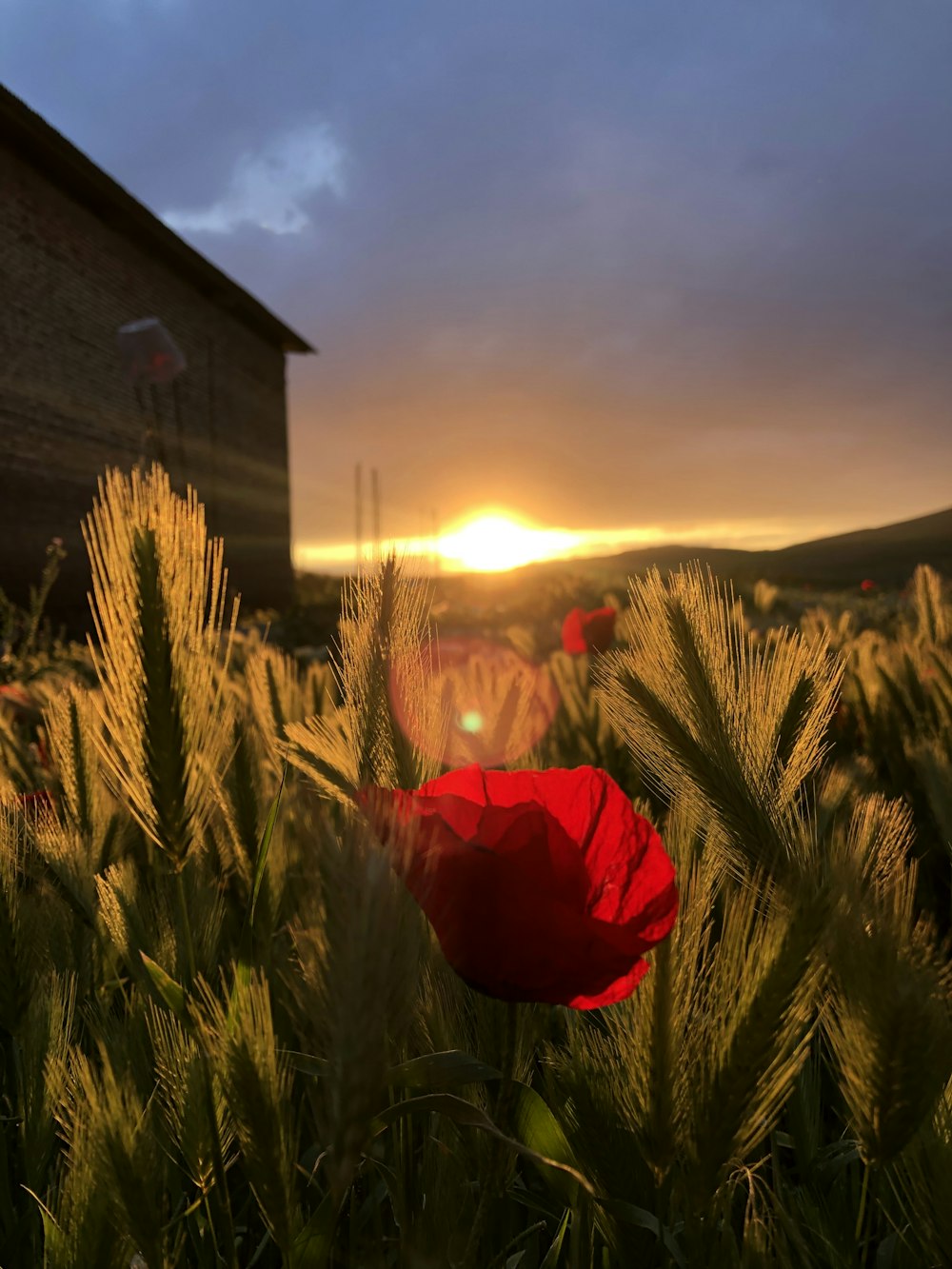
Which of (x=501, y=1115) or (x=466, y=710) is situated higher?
(x=466, y=710)

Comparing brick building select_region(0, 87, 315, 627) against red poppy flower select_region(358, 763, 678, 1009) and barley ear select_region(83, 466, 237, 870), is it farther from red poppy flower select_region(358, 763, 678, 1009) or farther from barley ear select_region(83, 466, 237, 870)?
red poppy flower select_region(358, 763, 678, 1009)

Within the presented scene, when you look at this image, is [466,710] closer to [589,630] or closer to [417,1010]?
[417,1010]

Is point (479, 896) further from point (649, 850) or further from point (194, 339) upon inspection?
point (194, 339)

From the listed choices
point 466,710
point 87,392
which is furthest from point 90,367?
point 466,710

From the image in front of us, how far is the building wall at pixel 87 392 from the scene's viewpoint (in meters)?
10.2

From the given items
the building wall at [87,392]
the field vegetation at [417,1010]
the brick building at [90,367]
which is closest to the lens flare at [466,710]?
the field vegetation at [417,1010]

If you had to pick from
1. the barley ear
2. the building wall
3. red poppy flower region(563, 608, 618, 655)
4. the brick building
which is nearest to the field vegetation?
the barley ear

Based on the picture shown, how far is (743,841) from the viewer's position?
474 mm

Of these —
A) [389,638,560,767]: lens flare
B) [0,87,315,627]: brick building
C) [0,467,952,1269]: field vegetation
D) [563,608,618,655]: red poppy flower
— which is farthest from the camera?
[0,87,315,627]: brick building

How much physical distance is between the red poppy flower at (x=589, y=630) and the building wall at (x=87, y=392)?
27.5ft

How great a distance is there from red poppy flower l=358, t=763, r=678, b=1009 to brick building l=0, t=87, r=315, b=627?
811 centimetres

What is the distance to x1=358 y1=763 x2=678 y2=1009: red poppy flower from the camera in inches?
15.7

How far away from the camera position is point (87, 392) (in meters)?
11.7

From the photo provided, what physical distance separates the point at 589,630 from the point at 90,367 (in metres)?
11.9
